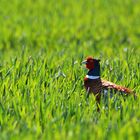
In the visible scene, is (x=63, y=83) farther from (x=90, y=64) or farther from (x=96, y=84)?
(x=96, y=84)

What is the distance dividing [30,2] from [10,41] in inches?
156

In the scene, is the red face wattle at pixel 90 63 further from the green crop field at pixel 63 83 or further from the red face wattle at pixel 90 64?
the green crop field at pixel 63 83

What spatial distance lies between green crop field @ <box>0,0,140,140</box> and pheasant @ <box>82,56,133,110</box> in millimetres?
103

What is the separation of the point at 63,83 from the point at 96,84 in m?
0.47

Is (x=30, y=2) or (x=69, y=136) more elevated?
(x=30, y=2)

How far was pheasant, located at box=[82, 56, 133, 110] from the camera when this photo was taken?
5.80 meters

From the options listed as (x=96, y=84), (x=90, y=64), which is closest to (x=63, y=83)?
(x=90, y=64)

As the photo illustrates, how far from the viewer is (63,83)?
6.29 metres

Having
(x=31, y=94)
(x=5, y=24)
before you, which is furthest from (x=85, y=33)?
(x=31, y=94)

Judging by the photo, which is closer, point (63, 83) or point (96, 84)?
point (96, 84)

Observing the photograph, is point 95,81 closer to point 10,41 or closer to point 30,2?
point 10,41

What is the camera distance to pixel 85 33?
12.4m

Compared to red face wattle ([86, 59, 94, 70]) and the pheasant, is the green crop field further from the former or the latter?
red face wattle ([86, 59, 94, 70])

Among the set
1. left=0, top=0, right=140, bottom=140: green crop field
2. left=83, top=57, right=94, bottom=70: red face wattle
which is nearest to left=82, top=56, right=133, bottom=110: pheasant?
left=83, top=57, right=94, bottom=70: red face wattle
